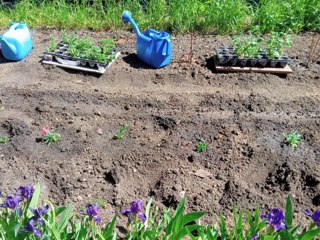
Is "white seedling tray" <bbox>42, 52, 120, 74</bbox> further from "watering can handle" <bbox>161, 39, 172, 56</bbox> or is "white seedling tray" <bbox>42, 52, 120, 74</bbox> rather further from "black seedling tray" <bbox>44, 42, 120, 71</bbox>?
"watering can handle" <bbox>161, 39, 172, 56</bbox>

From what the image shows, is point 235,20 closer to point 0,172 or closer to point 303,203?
point 303,203

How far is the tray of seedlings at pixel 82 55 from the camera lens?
4.09m

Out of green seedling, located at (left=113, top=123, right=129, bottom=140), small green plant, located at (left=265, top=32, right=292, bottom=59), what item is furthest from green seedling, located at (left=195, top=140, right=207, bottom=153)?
small green plant, located at (left=265, top=32, right=292, bottom=59)

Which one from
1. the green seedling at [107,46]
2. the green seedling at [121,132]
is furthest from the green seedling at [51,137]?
the green seedling at [107,46]

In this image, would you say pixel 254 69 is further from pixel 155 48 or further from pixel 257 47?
pixel 155 48

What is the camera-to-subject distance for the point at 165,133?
3.41 metres

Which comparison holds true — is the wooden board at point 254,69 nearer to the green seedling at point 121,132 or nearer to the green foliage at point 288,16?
the green foliage at point 288,16

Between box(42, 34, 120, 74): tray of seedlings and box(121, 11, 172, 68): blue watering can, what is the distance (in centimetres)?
30

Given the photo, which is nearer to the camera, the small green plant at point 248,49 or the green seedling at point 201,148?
the green seedling at point 201,148

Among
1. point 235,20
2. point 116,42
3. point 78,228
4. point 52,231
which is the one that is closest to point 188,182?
point 78,228

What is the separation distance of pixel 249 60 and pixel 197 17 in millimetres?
1122

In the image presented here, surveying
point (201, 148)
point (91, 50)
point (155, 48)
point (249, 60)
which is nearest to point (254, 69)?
point (249, 60)

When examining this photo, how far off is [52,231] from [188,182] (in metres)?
1.21

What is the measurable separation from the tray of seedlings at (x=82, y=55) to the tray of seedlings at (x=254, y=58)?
110 cm
